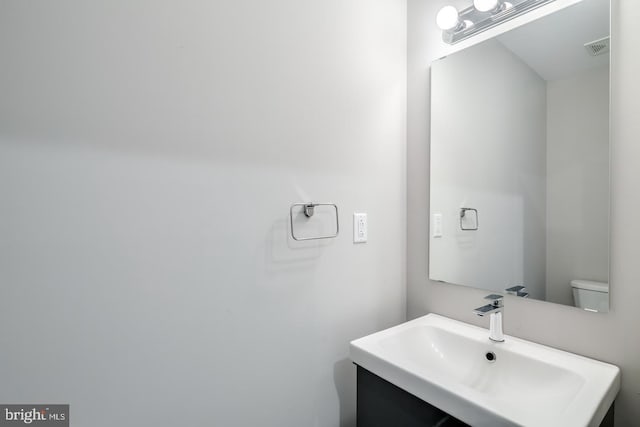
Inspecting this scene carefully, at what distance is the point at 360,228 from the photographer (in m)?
1.35

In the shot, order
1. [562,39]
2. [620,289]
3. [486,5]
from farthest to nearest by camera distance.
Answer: [486,5], [562,39], [620,289]

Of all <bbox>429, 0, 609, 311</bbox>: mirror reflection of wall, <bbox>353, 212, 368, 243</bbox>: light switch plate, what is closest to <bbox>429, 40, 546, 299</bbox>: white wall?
<bbox>429, 0, 609, 311</bbox>: mirror reflection of wall

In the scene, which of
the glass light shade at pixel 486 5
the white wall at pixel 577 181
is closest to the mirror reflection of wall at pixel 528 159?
the white wall at pixel 577 181

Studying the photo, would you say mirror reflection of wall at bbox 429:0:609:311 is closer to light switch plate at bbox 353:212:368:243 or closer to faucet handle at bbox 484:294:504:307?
faucet handle at bbox 484:294:504:307

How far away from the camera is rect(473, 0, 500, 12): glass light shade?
1.16m

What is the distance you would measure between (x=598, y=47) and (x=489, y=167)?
48 centimetres

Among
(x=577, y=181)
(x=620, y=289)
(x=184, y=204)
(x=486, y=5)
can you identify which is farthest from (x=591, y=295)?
(x=184, y=204)

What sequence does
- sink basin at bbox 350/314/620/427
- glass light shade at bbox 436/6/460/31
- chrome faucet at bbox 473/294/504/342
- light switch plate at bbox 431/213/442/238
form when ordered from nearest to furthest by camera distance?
1. sink basin at bbox 350/314/620/427
2. chrome faucet at bbox 473/294/504/342
3. glass light shade at bbox 436/6/460/31
4. light switch plate at bbox 431/213/442/238

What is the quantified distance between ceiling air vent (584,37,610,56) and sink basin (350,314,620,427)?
971 millimetres

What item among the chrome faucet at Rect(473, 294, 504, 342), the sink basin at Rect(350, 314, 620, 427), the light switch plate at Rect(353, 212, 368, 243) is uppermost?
the light switch plate at Rect(353, 212, 368, 243)

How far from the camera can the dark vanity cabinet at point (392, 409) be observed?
0.88m

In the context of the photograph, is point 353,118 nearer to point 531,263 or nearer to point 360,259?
point 360,259

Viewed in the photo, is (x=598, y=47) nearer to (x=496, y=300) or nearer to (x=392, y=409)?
(x=496, y=300)

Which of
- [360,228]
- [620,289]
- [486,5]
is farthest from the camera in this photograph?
[360,228]
